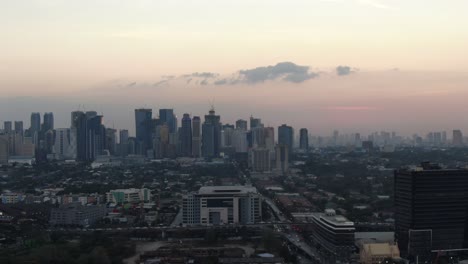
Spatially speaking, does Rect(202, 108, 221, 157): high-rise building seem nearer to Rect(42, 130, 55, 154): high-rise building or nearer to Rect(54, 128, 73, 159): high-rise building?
Rect(54, 128, 73, 159): high-rise building

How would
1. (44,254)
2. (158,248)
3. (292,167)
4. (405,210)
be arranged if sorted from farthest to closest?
(292,167) < (158,248) < (405,210) < (44,254)

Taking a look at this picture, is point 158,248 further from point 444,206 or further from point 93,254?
point 444,206

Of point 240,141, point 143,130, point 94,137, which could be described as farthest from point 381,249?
point 143,130

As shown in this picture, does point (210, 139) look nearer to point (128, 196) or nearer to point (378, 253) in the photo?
point (128, 196)

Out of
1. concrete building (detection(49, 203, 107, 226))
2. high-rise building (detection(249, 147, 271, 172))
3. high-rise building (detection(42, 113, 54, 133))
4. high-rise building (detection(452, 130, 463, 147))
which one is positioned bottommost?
concrete building (detection(49, 203, 107, 226))

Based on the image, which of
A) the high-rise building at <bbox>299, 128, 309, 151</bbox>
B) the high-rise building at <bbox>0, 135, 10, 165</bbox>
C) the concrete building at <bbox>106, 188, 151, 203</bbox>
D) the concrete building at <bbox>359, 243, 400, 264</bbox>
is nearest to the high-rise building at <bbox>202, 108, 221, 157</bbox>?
the high-rise building at <bbox>299, 128, 309, 151</bbox>

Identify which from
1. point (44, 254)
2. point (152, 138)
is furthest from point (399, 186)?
point (152, 138)

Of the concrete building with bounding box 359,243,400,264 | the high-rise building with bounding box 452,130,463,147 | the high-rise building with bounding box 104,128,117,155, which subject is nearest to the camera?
the concrete building with bounding box 359,243,400,264
